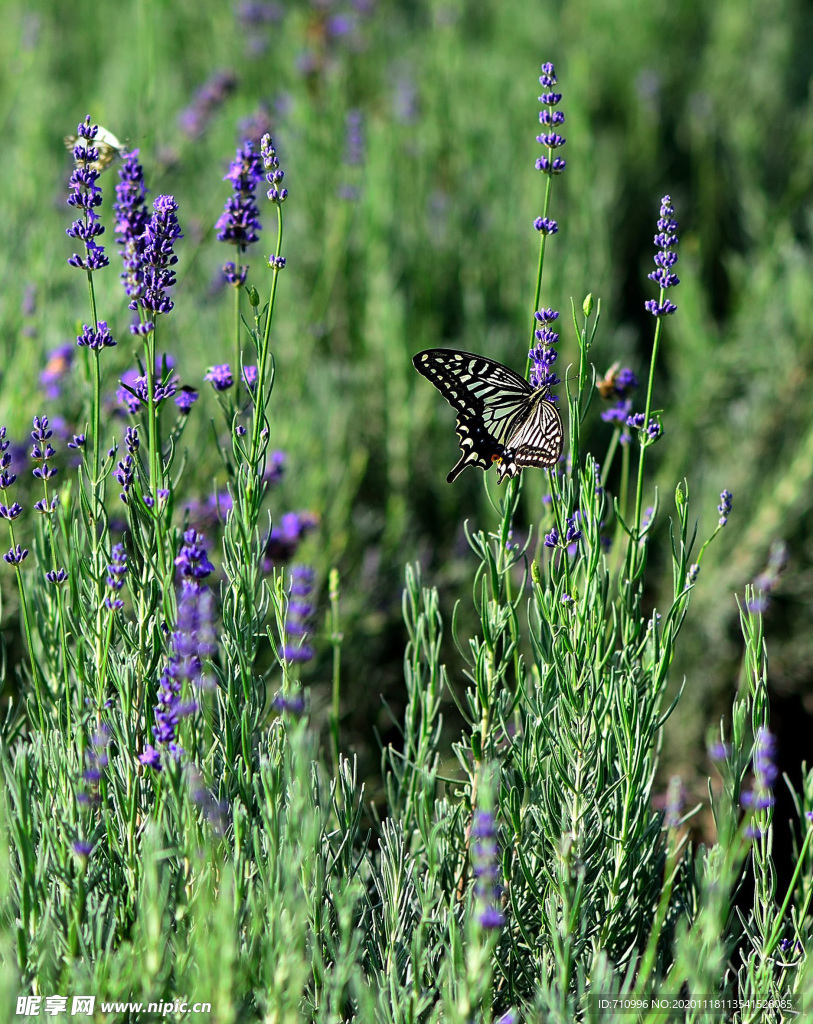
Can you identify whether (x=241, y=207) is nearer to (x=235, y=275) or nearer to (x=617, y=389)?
(x=235, y=275)

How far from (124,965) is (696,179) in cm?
404

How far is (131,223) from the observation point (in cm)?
138

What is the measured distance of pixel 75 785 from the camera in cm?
125

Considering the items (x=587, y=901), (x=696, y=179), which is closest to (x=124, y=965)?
(x=587, y=901)

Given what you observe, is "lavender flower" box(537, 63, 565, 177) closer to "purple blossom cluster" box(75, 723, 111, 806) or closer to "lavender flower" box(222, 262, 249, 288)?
"lavender flower" box(222, 262, 249, 288)

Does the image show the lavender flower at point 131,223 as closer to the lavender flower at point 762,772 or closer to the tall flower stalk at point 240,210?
the tall flower stalk at point 240,210

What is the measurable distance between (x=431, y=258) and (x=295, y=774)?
248 centimetres

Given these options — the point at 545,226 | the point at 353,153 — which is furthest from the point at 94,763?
the point at 353,153

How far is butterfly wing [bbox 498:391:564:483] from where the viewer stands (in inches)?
58.0

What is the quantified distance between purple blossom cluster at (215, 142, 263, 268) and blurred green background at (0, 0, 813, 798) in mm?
866

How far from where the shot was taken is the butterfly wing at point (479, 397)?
168 centimetres

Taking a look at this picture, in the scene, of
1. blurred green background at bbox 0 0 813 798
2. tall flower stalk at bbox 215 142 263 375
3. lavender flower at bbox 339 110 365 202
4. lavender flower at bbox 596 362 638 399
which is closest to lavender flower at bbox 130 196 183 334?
tall flower stalk at bbox 215 142 263 375

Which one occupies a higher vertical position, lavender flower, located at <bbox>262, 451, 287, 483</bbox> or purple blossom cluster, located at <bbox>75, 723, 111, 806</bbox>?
lavender flower, located at <bbox>262, 451, 287, 483</bbox>

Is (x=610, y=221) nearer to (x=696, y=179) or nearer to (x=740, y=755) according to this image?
(x=696, y=179)
